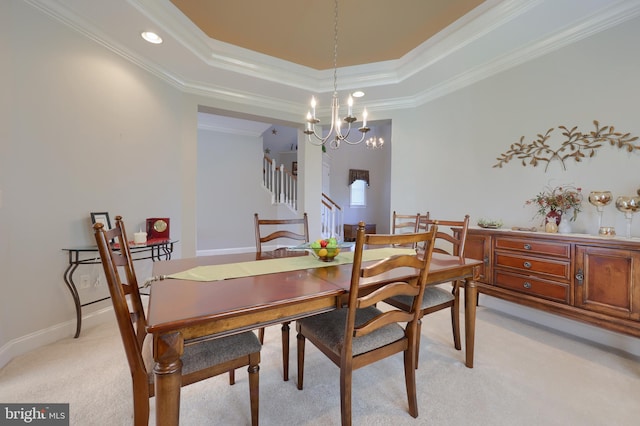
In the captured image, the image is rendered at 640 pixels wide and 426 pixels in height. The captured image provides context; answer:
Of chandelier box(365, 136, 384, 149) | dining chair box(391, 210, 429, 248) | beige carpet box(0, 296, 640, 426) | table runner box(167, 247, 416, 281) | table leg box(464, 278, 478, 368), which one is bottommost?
beige carpet box(0, 296, 640, 426)

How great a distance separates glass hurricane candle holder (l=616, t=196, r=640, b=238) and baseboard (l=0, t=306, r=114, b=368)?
4.39 metres

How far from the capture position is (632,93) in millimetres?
2045

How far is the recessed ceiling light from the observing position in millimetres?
2395

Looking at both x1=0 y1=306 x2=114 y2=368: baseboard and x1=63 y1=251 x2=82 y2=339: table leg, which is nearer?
x1=0 y1=306 x2=114 y2=368: baseboard

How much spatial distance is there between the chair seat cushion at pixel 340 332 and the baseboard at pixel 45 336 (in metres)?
2.15

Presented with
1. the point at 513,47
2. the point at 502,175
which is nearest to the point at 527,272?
the point at 502,175

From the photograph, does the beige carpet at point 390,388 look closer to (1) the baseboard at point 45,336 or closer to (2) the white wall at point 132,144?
(1) the baseboard at point 45,336

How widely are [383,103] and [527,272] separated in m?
2.82

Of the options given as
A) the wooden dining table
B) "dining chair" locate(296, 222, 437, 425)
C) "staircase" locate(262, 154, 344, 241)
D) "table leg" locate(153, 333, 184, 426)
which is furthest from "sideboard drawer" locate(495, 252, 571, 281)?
"staircase" locate(262, 154, 344, 241)

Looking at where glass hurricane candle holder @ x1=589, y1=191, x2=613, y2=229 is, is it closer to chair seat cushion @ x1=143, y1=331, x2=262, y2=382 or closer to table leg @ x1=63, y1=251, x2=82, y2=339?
chair seat cushion @ x1=143, y1=331, x2=262, y2=382

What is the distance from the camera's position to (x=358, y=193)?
869 centimetres

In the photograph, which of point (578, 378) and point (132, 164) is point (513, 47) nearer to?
point (578, 378)

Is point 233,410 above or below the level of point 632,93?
below

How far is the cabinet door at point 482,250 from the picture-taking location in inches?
100
